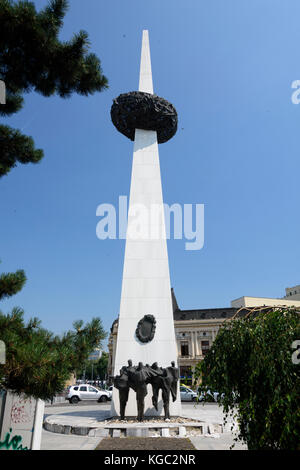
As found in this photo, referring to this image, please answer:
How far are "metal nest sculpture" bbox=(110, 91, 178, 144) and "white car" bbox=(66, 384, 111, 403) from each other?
20282 mm

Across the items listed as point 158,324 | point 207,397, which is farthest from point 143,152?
point 207,397

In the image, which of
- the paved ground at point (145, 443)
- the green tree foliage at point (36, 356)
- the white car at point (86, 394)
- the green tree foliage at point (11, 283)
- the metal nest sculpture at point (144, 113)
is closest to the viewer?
the green tree foliage at point (36, 356)

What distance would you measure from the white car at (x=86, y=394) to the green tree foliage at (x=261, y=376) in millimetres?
23835

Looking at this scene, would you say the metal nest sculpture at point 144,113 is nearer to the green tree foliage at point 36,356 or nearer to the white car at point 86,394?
the green tree foliage at point 36,356

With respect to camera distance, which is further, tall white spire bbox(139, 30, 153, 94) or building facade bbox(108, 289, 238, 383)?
building facade bbox(108, 289, 238, 383)

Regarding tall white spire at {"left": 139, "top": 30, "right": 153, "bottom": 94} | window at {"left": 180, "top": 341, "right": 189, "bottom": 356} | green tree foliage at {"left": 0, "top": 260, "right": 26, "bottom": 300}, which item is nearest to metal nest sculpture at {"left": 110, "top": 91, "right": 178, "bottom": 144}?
tall white spire at {"left": 139, "top": 30, "right": 153, "bottom": 94}

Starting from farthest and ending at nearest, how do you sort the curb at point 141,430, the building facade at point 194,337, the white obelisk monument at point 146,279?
1. the building facade at point 194,337
2. the white obelisk monument at point 146,279
3. the curb at point 141,430

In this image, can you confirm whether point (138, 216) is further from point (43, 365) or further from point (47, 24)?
point (43, 365)

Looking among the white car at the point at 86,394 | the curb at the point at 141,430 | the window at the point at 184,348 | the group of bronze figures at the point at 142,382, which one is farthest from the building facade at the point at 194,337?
the curb at the point at 141,430

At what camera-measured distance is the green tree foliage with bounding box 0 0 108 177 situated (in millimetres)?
4816

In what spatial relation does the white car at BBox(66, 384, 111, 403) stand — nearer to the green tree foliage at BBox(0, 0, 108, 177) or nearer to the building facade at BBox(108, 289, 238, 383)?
the building facade at BBox(108, 289, 238, 383)

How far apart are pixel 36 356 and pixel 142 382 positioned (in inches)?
320

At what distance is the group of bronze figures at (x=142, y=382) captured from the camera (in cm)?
1037

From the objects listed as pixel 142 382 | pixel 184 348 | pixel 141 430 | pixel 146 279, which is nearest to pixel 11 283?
pixel 141 430
